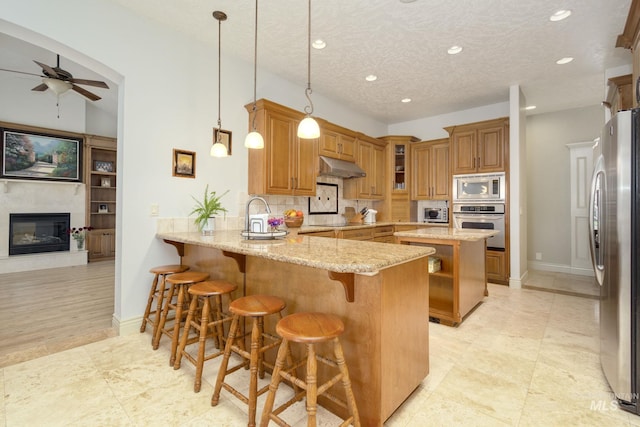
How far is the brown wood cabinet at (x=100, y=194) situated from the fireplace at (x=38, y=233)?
441 millimetres

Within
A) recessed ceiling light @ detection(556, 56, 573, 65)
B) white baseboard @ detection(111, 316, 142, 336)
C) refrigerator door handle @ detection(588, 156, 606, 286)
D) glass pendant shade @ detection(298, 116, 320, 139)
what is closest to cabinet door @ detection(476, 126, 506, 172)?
recessed ceiling light @ detection(556, 56, 573, 65)

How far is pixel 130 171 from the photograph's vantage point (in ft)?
8.96

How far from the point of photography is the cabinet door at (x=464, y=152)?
15.9 feet

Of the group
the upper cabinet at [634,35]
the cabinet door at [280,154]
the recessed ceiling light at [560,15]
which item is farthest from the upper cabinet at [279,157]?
the upper cabinet at [634,35]

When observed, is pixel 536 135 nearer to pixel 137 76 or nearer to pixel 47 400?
pixel 137 76

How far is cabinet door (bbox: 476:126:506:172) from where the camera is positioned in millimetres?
4570

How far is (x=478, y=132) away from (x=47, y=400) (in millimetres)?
5777

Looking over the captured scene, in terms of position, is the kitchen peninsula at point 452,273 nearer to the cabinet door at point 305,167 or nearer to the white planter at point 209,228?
the cabinet door at point 305,167

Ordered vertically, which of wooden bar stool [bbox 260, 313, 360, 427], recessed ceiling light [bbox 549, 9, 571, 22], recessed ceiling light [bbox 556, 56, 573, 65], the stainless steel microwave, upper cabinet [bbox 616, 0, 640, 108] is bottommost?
wooden bar stool [bbox 260, 313, 360, 427]

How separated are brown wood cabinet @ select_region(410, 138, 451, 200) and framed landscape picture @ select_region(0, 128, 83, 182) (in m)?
6.88

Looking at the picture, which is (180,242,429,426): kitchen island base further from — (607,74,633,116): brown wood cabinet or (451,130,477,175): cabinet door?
(451,130,477,175): cabinet door

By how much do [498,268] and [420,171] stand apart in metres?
2.15

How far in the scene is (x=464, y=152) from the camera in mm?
4934

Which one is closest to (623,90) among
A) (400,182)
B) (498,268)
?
(498,268)
